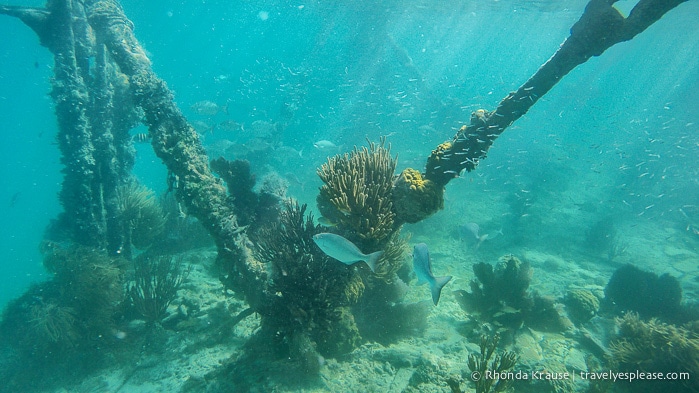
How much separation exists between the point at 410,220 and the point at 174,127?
15.7 ft

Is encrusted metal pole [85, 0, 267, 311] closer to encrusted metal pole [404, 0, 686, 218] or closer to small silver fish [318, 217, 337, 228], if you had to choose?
small silver fish [318, 217, 337, 228]

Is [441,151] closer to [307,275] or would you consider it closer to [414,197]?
[414,197]

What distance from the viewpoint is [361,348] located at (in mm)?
5289

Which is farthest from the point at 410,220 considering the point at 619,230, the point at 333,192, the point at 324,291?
the point at 619,230

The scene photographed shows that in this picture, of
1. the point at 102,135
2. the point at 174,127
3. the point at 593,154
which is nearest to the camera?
the point at 174,127

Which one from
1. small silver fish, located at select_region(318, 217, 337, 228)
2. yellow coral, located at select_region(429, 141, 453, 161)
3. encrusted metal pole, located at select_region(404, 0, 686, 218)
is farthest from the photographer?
yellow coral, located at select_region(429, 141, 453, 161)

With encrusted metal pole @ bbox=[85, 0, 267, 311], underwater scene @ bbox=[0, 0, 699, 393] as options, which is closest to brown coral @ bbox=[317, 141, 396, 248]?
underwater scene @ bbox=[0, 0, 699, 393]

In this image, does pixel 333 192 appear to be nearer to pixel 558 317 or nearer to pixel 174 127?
pixel 174 127

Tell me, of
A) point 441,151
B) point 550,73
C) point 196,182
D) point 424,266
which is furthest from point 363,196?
point 550,73

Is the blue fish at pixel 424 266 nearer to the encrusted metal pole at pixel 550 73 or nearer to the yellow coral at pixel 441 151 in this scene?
the encrusted metal pole at pixel 550 73

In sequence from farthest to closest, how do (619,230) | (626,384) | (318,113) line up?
(318,113) → (619,230) → (626,384)

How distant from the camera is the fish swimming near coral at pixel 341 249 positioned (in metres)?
3.63

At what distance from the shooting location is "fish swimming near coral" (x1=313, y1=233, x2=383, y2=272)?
3627 millimetres

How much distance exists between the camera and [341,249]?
3697 mm
